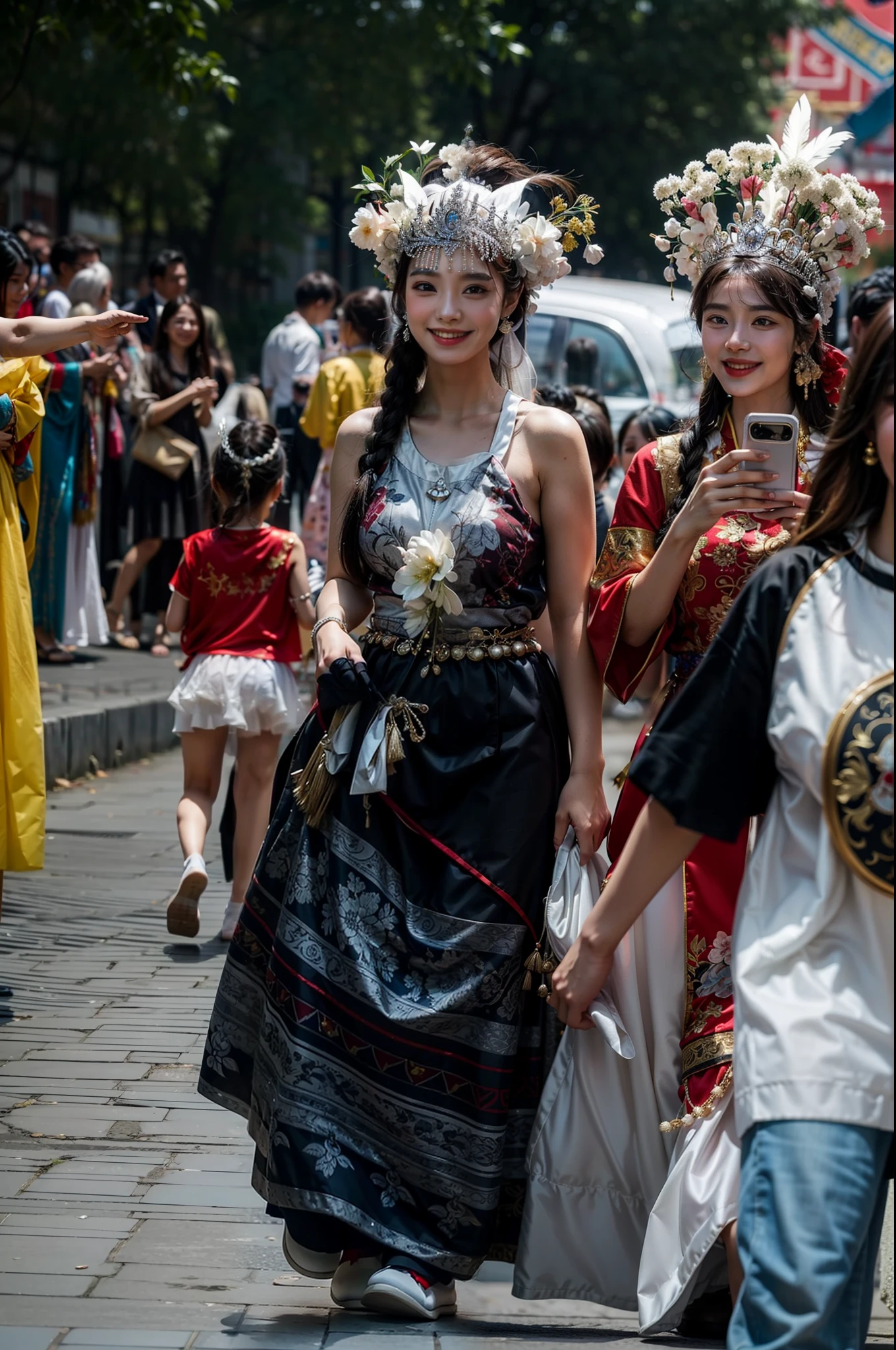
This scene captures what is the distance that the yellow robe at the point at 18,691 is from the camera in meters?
5.34

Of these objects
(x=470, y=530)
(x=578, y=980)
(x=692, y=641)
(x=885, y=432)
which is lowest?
(x=578, y=980)

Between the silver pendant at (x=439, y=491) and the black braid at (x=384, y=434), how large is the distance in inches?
5.4

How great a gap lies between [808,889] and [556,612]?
136 cm

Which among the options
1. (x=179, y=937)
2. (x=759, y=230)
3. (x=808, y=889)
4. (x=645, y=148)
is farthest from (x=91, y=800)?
(x=645, y=148)

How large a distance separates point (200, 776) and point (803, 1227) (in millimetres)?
4305

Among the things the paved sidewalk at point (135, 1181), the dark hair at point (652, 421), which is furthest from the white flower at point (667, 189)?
the dark hair at point (652, 421)

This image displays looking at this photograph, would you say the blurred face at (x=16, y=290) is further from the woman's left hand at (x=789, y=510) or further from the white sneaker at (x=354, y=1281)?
the white sneaker at (x=354, y=1281)

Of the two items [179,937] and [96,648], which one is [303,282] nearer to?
[96,648]

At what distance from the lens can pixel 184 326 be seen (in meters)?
11.0

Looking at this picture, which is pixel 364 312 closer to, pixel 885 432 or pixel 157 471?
pixel 157 471

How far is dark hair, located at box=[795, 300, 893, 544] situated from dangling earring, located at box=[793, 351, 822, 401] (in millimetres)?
999

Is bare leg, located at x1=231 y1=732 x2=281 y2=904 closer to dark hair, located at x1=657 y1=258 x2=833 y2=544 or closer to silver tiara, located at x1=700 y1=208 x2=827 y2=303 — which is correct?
dark hair, located at x1=657 y1=258 x2=833 y2=544

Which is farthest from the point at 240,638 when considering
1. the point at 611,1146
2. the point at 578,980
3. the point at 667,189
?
the point at 578,980

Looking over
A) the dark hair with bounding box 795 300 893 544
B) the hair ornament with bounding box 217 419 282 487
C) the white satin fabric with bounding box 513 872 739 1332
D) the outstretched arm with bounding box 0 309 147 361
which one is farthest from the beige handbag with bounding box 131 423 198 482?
the dark hair with bounding box 795 300 893 544
